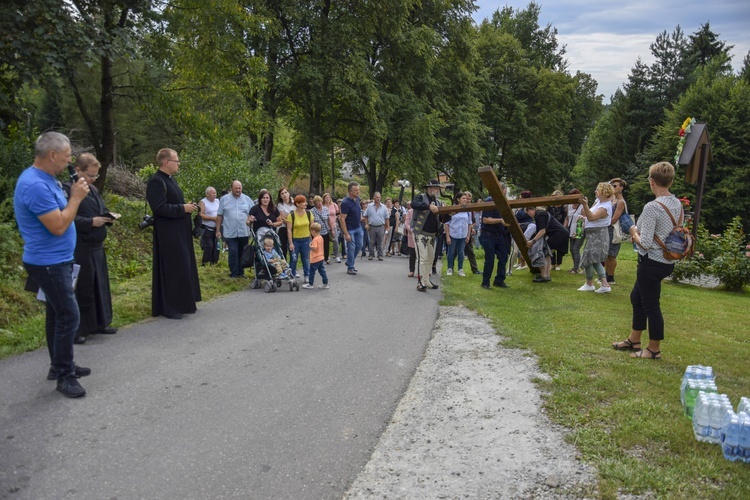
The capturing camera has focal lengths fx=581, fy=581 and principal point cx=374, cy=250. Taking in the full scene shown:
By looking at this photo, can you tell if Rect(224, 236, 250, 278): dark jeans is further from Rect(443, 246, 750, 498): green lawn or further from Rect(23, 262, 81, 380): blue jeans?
Rect(23, 262, 81, 380): blue jeans

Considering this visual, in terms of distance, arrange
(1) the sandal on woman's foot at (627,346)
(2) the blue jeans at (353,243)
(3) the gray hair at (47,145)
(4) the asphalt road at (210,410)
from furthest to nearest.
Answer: (2) the blue jeans at (353,243) → (1) the sandal on woman's foot at (627,346) → (3) the gray hair at (47,145) → (4) the asphalt road at (210,410)

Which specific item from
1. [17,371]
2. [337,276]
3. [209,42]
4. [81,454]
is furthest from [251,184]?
[81,454]

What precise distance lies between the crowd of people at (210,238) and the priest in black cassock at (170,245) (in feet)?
0.05

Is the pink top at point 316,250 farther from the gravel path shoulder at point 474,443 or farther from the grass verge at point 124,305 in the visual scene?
the gravel path shoulder at point 474,443

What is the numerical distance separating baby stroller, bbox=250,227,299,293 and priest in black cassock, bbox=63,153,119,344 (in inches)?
162

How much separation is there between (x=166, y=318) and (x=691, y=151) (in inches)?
301

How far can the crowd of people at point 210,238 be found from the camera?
4.82m

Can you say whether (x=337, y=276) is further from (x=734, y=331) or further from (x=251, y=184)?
(x=734, y=331)

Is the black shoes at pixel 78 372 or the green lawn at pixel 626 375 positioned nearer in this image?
the green lawn at pixel 626 375

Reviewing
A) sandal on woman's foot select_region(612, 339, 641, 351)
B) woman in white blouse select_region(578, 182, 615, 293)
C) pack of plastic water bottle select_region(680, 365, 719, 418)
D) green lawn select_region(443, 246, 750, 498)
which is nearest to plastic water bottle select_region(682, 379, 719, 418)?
pack of plastic water bottle select_region(680, 365, 719, 418)

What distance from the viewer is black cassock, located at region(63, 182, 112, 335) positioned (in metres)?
6.65

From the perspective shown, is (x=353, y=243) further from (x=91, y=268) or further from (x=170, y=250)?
(x=91, y=268)

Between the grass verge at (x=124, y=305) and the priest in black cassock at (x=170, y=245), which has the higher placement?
the priest in black cassock at (x=170, y=245)

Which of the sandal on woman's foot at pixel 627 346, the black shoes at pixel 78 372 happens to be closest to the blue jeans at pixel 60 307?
the black shoes at pixel 78 372
